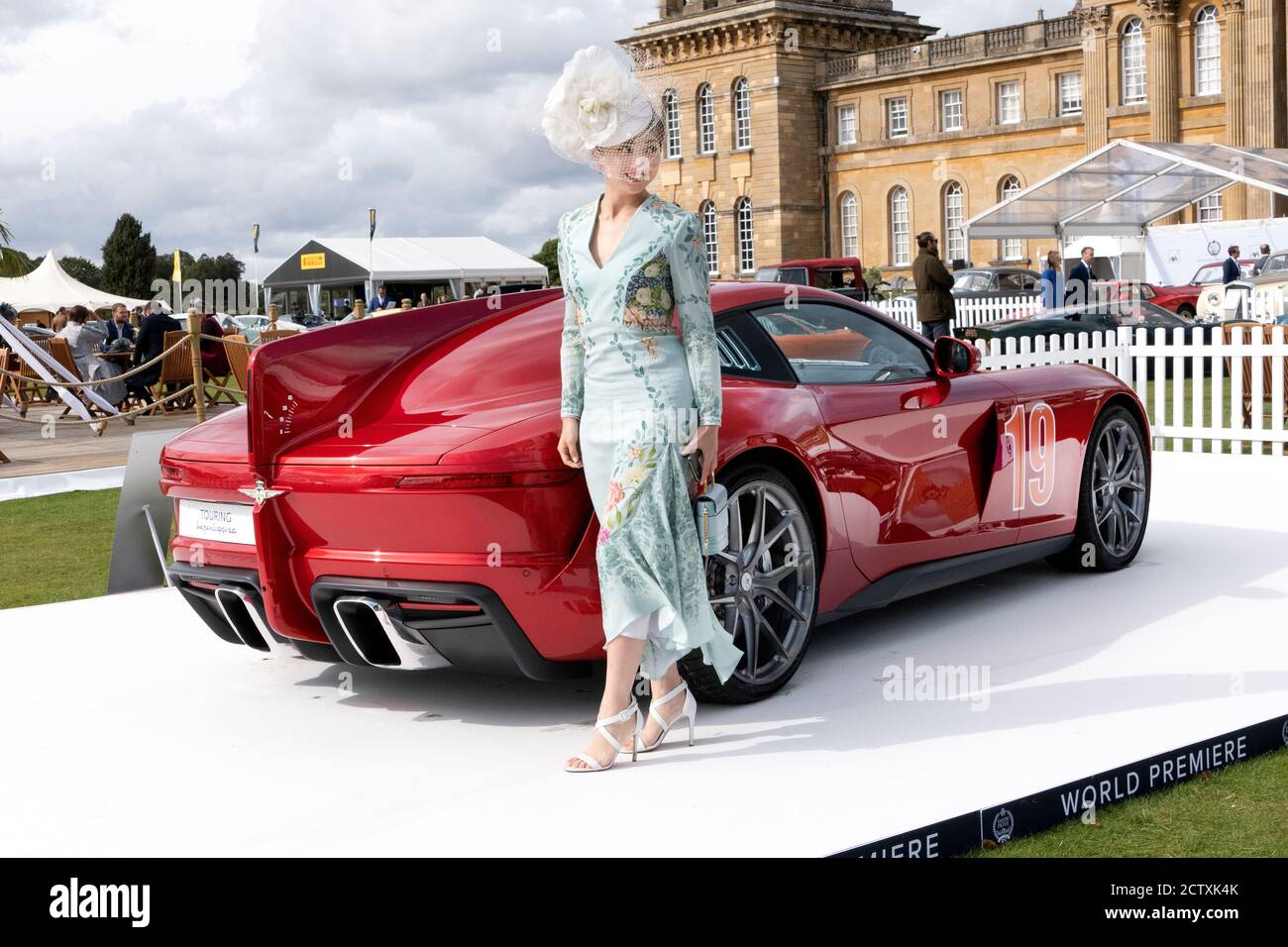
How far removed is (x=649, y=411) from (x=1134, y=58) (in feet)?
183

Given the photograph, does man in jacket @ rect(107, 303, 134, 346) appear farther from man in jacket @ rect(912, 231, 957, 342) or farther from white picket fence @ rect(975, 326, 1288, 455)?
white picket fence @ rect(975, 326, 1288, 455)

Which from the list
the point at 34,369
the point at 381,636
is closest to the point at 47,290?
the point at 34,369

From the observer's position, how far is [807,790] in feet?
14.1

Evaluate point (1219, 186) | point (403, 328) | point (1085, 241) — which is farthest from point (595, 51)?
point (1085, 241)

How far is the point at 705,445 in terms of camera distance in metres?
4.43

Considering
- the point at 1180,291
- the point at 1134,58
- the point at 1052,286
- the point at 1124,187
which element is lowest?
the point at 1180,291

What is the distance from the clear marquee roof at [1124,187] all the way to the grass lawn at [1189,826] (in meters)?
21.4

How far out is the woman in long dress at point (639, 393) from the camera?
14.4 feet

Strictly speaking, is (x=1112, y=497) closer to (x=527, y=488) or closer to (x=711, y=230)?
(x=527, y=488)

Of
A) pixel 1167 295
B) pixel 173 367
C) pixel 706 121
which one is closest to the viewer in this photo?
pixel 173 367

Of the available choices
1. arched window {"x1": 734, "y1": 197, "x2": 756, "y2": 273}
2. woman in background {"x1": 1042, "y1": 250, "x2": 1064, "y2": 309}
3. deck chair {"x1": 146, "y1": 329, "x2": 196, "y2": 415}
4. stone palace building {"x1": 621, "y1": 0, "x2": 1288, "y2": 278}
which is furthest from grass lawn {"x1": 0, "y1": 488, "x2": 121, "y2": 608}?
arched window {"x1": 734, "y1": 197, "x2": 756, "y2": 273}

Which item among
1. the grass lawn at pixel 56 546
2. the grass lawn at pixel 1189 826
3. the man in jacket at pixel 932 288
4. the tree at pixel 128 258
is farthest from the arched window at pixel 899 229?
the tree at pixel 128 258

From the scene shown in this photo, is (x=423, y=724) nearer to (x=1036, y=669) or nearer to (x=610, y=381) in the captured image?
(x=610, y=381)
